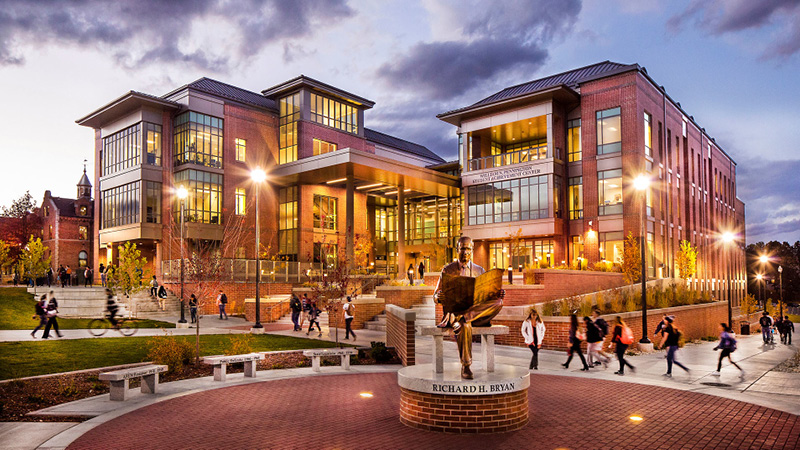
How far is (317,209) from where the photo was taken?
50.2 meters

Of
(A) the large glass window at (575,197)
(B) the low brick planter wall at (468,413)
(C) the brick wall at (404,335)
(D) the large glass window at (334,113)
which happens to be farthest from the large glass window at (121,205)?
(B) the low brick planter wall at (468,413)

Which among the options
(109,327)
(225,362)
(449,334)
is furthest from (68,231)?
(449,334)

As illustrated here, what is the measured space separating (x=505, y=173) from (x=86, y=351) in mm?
33365

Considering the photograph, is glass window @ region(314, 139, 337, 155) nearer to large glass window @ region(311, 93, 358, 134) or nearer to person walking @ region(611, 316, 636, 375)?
large glass window @ region(311, 93, 358, 134)

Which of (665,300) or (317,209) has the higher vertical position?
(317,209)

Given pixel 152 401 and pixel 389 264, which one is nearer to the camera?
pixel 152 401

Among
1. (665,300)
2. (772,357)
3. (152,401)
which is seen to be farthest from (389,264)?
(152,401)

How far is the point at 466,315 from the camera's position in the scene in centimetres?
928

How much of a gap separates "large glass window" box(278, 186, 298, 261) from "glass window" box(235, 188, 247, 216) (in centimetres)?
348

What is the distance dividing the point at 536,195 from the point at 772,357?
2335 centimetres

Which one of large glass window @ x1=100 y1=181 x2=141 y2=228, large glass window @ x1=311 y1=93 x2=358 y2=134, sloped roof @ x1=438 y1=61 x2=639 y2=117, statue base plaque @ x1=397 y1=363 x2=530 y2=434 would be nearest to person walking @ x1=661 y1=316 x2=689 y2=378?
statue base plaque @ x1=397 y1=363 x2=530 y2=434

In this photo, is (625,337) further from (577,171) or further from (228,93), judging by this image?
(228,93)

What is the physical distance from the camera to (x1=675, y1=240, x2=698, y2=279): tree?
44281mm

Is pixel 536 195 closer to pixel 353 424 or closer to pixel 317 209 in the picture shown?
pixel 317 209
